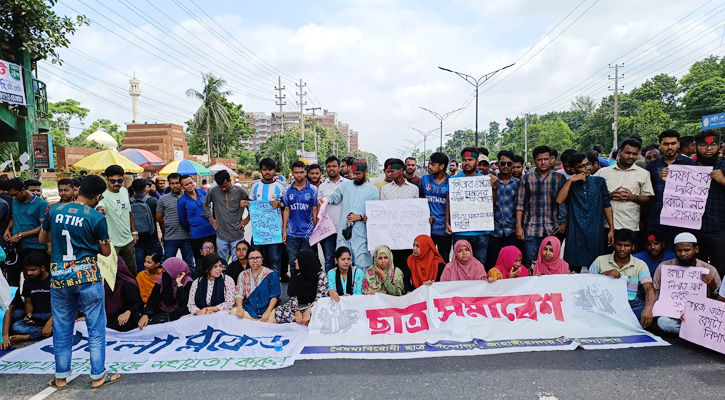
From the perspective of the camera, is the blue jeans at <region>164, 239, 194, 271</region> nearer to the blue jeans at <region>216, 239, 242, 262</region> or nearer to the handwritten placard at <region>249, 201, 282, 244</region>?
the blue jeans at <region>216, 239, 242, 262</region>

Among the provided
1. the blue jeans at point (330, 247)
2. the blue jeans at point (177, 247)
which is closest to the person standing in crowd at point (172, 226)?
the blue jeans at point (177, 247)

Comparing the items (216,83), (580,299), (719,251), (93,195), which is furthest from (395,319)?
(216,83)

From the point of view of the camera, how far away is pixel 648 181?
205 inches

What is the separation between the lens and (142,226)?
6.66m

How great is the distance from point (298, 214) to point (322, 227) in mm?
384

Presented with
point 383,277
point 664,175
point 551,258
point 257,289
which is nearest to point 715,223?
point 664,175

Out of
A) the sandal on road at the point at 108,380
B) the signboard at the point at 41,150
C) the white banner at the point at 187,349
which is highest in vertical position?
the signboard at the point at 41,150

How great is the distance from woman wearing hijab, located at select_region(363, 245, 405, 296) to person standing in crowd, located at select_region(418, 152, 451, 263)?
2.99ft

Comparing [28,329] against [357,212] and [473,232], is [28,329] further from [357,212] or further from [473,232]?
[473,232]

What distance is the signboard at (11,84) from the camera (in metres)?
14.3

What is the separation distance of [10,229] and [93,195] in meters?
3.26

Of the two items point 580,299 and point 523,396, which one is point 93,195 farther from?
point 580,299

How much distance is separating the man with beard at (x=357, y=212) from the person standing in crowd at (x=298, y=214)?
0.43 m

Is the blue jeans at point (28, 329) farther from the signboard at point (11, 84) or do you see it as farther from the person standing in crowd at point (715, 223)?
the signboard at point (11, 84)
